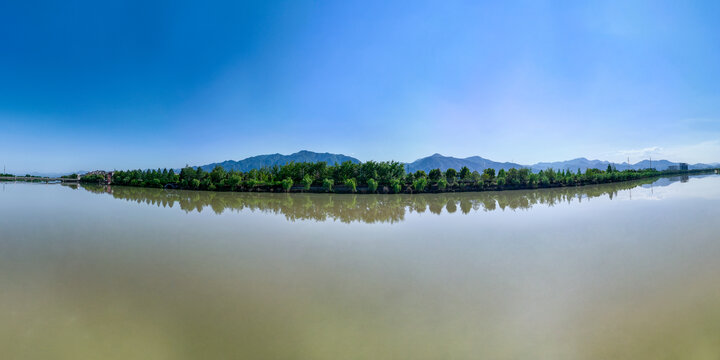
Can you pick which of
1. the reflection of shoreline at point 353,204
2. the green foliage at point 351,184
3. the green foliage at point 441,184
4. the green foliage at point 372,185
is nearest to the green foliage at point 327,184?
the green foliage at point 351,184

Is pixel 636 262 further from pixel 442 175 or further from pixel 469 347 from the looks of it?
pixel 442 175

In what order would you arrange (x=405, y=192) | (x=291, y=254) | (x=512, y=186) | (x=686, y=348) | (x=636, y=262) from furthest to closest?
(x=512, y=186) < (x=405, y=192) < (x=291, y=254) < (x=636, y=262) < (x=686, y=348)

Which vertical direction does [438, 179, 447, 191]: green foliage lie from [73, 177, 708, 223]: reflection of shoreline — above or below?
above

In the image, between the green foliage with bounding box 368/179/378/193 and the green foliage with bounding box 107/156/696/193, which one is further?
the green foliage with bounding box 107/156/696/193

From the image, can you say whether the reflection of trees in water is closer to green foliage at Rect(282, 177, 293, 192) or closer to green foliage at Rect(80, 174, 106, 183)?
green foliage at Rect(282, 177, 293, 192)

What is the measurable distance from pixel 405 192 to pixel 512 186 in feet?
47.6

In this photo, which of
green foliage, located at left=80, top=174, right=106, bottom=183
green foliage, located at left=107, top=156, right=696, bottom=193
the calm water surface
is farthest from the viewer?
green foliage, located at left=80, top=174, right=106, bottom=183

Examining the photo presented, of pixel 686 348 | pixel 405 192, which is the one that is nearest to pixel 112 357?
pixel 686 348

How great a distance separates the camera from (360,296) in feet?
15.9

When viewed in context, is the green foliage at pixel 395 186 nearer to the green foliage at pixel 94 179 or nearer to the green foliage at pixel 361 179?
the green foliage at pixel 361 179

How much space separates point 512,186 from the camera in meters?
34.3

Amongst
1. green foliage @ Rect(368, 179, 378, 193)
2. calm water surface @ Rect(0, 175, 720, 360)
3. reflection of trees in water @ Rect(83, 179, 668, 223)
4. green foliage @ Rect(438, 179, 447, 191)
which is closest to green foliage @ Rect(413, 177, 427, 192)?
green foliage @ Rect(438, 179, 447, 191)

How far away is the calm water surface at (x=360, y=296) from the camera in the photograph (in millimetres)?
3508

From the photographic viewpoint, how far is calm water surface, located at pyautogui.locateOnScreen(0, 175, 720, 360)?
3.51 m
